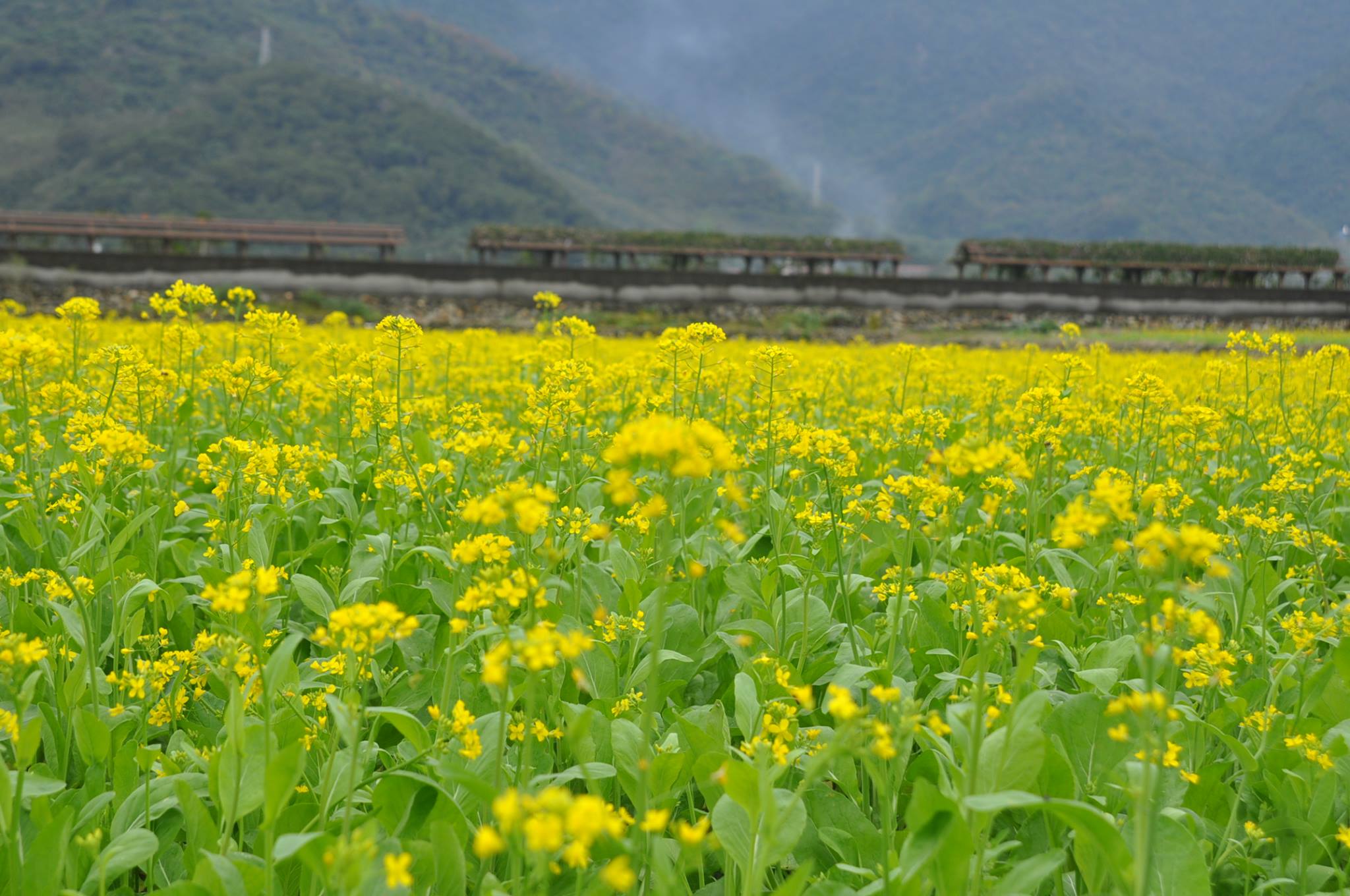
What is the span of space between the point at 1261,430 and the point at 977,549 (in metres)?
3.28

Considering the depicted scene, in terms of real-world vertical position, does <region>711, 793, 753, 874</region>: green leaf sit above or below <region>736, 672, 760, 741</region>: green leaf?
below

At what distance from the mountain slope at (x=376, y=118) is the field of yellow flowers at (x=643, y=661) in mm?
73229

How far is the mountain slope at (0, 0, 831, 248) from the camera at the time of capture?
8106cm

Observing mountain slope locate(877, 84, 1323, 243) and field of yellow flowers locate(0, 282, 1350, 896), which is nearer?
field of yellow flowers locate(0, 282, 1350, 896)

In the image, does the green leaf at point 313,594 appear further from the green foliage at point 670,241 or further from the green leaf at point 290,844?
the green foliage at point 670,241

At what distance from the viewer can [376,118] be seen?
89062 mm

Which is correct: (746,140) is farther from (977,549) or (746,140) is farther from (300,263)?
(977,549)

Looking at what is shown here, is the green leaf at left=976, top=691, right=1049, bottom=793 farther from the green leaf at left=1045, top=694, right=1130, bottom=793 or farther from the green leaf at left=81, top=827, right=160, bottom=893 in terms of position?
the green leaf at left=81, top=827, right=160, bottom=893

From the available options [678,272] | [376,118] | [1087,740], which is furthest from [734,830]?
[376,118]

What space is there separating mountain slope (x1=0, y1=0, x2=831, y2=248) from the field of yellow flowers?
7323cm

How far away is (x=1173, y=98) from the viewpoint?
186375 millimetres

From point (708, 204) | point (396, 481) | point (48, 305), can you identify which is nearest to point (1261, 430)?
point (396, 481)

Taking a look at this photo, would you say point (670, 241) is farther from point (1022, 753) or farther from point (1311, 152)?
point (1311, 152)

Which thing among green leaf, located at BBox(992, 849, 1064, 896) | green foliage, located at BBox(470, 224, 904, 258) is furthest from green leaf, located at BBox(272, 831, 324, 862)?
green foliage, located at BBox(470, 224, 904, 258)
